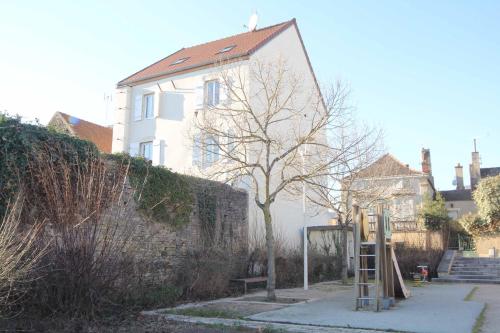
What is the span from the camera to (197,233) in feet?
49.9

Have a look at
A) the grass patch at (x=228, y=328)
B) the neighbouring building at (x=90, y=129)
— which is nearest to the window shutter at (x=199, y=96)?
the neighbouring building at (x=90, y=129)

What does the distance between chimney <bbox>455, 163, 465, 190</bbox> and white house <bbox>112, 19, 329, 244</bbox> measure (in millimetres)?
28115

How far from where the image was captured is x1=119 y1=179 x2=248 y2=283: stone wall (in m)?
12.8

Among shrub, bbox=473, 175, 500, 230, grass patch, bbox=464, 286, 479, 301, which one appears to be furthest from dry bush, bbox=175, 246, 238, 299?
shrub, bbox=473, 175, 500, 230

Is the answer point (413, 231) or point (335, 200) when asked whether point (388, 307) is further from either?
point (413, 231)

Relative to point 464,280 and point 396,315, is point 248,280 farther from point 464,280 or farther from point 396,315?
point 464,280

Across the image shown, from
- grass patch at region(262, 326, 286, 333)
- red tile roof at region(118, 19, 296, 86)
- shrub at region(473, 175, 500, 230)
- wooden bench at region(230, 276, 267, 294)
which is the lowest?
grass patch at region(262, 326, 286, 333)

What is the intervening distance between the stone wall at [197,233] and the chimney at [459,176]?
3657 cm

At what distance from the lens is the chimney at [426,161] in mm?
39656

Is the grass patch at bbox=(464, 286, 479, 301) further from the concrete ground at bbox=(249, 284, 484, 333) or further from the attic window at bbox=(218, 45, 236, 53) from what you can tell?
the attic window at bbox=(218, 45, 236, 53)

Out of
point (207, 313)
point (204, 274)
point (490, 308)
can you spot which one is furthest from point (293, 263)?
point (207, 313)

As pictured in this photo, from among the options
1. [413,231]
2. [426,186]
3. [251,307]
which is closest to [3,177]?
[251,307]

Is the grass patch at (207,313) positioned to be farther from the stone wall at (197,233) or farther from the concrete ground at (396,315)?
the stone wall at (197,233)

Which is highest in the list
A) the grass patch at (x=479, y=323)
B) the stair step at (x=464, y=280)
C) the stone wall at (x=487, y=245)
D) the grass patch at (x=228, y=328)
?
the stone wall at (x=487, y=245)
